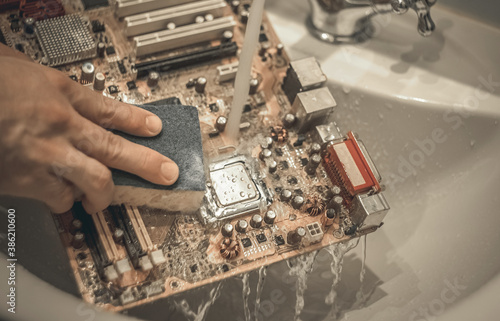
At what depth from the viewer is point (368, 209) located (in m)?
1.32

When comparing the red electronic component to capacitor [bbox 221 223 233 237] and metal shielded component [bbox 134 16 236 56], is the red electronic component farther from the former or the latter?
metal shielded component [bbox 134 16 236 56]

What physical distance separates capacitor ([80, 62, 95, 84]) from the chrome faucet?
Answer: 0.61 m

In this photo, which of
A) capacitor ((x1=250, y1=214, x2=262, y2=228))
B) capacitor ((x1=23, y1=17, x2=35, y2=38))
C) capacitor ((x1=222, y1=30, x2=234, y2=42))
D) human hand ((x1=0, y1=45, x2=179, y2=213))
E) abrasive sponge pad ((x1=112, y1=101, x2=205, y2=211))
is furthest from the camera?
capacitor ((x1=222, y1=30, x2=234, y2=42))

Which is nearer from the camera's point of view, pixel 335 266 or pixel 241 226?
pixel 241 226

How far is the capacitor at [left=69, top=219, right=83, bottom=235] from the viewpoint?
122cm

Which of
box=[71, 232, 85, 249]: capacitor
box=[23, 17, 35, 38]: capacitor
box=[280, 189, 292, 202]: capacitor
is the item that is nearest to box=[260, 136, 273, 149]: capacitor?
box=[280, 189, 292, 202]: capacitor

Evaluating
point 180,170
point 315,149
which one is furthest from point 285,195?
point 180,170

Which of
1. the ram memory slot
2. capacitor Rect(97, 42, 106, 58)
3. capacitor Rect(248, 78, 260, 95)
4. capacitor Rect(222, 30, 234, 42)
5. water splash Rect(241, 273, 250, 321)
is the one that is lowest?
water splash Rect(241, 273, 250, 321)

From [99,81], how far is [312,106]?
0.48 metres

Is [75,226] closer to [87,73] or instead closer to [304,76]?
[87,73]

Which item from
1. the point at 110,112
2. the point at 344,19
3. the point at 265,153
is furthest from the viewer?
the point at 344,19

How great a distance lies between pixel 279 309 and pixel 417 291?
0.32m

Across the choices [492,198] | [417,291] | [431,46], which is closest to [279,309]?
[417,291]

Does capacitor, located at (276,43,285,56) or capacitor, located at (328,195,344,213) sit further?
capacitor, located at (276,43,285,56)
